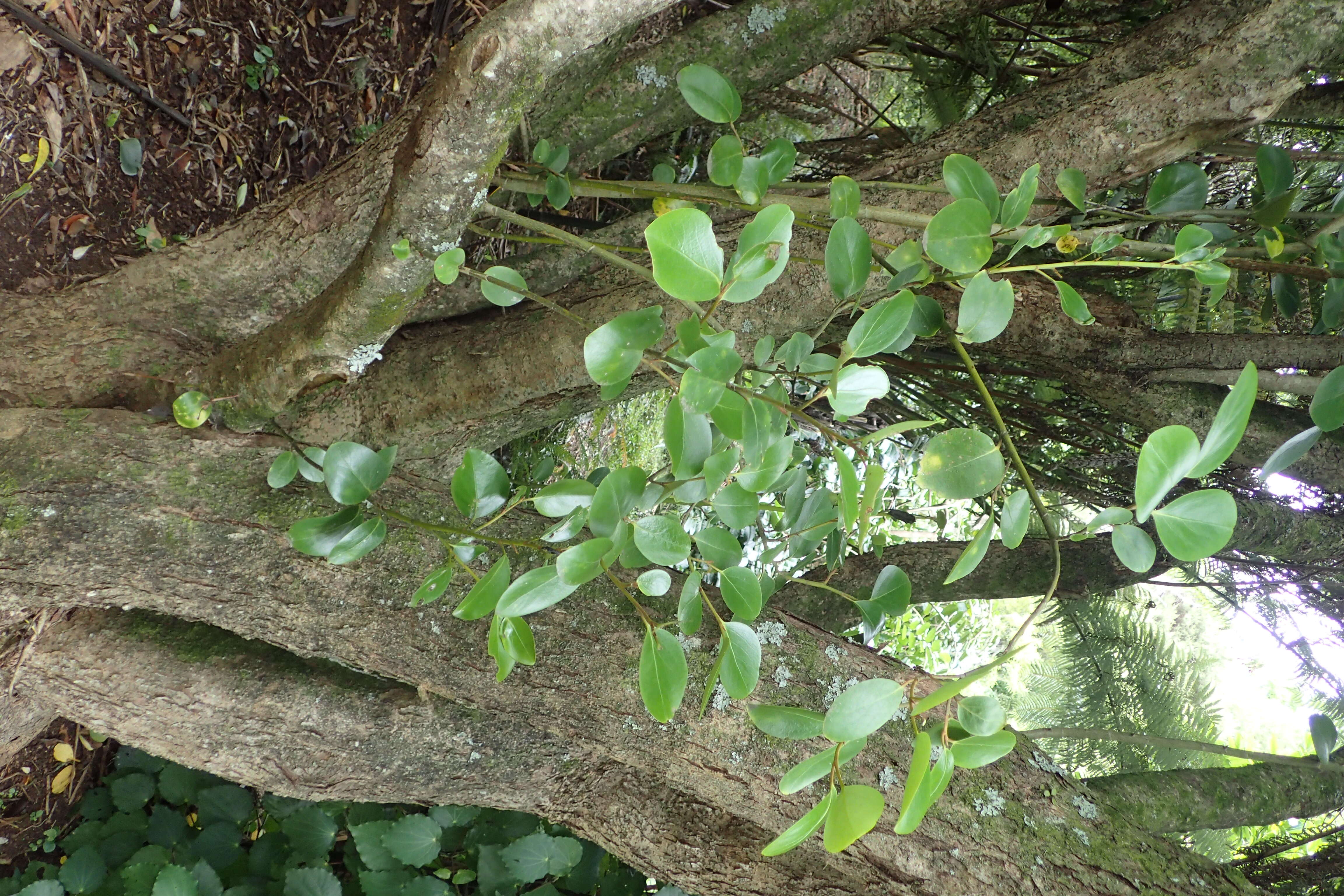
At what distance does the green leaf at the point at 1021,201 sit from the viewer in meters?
0.66

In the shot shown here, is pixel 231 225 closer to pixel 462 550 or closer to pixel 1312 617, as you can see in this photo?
pixel 462 550

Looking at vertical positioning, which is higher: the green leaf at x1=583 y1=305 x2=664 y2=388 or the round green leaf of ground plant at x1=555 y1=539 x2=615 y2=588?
the green leaf at x1=583 y1=305 x2=664 y2=388

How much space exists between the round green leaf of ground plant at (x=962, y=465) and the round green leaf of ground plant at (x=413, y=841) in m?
1.53

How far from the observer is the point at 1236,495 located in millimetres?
1603

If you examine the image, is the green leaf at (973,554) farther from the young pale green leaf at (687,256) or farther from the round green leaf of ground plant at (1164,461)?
the young pale green leaf at (687,256)

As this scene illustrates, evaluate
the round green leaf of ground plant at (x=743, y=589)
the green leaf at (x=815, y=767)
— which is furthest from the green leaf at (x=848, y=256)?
the green leaf at (x=815, y=767)

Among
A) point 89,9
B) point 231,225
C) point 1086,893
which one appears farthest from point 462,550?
point 89,9

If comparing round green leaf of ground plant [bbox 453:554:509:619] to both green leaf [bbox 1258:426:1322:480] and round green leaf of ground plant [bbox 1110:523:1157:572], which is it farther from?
green leaf [bbox 1258:426:1322:480]

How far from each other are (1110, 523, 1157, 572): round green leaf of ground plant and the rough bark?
835 millimetres

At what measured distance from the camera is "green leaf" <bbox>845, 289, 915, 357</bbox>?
0.64 metres

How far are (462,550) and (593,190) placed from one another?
48 centimetres

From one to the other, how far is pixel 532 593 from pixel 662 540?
11 centimetres

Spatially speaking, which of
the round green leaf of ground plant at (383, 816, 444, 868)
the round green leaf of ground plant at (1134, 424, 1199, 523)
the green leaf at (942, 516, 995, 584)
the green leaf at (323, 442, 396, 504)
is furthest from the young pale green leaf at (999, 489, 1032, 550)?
the round green leaf of ground plant at (383, 816, 444, 868)

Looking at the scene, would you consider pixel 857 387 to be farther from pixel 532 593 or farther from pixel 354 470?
pixel 354 470
